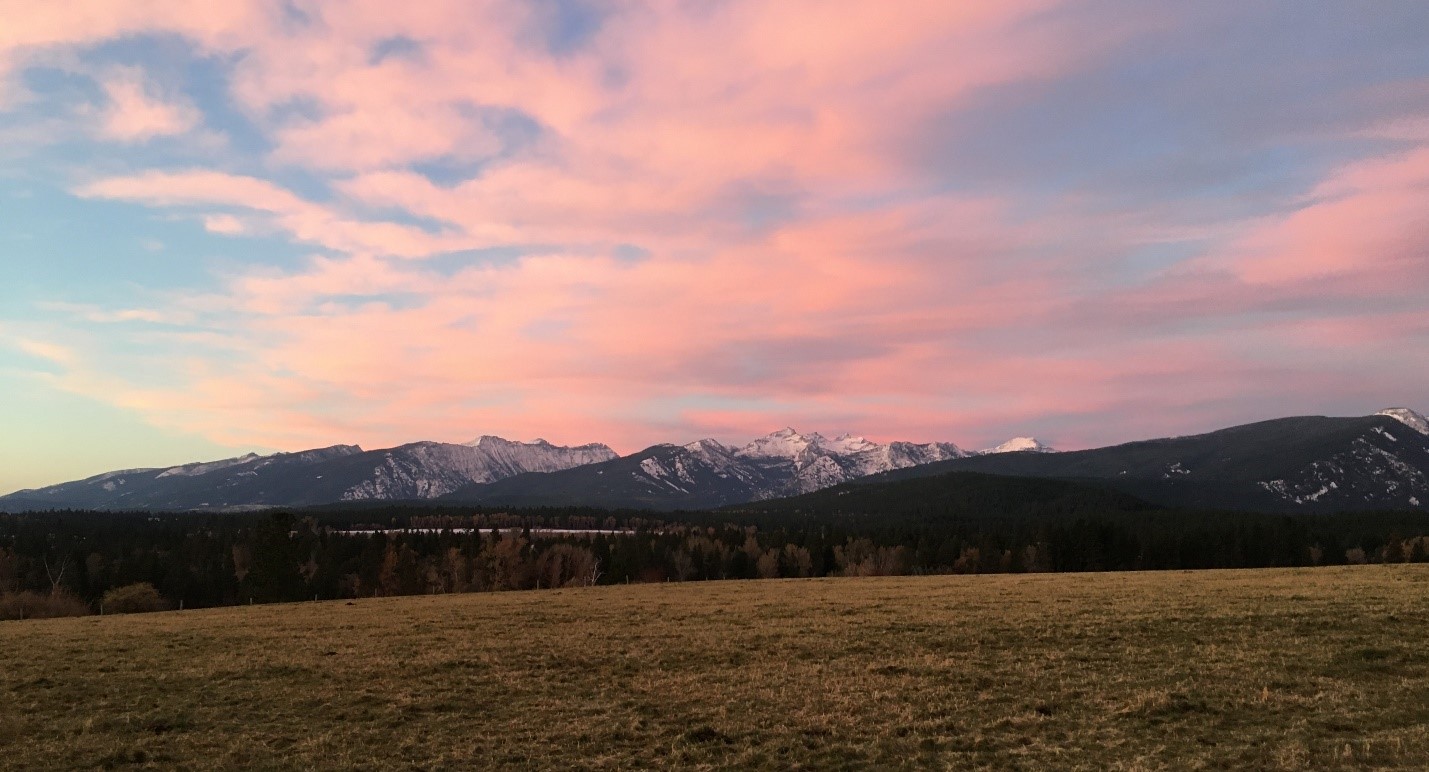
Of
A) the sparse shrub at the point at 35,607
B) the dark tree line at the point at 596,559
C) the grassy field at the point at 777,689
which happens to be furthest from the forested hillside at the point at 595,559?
the grassy field at the point at 777,689

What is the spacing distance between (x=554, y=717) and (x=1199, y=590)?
3811 centimetres

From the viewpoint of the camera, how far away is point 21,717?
2148cm

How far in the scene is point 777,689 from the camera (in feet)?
76.5

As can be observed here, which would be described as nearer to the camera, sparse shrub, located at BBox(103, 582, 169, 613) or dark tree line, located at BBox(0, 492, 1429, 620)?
sparse shrub, located at BBox(103, 582, 169, 613)

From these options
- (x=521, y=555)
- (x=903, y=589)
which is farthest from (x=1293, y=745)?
(x=521, y=555)

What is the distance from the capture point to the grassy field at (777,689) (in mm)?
17234

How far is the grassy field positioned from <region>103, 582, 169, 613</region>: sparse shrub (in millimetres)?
63853

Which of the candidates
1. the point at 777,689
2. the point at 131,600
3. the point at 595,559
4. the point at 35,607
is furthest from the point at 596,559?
the point at 777,689

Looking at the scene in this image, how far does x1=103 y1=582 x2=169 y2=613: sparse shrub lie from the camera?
92375 millimetres

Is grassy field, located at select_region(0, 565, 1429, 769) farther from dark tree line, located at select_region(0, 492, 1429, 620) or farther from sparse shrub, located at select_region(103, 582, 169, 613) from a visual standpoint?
dark tree line, located at select_region(0, 492, 1429, 620)

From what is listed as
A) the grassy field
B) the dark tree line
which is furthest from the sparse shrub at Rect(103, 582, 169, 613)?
the grassy field

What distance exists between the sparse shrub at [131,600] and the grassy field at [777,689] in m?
63.9

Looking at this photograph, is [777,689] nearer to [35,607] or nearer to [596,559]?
[35,607]

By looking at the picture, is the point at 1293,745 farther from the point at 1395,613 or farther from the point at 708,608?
the point at 708,608
